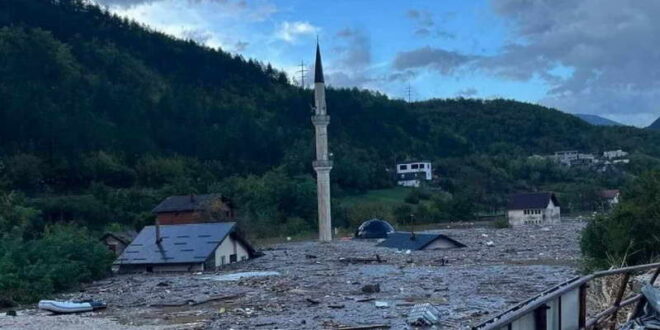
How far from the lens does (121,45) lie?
357 feet

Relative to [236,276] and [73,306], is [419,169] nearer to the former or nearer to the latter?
[236,276]

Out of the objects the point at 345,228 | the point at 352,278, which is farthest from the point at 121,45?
the point at 352,278

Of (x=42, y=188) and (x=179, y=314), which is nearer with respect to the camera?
(x=179, y=314)

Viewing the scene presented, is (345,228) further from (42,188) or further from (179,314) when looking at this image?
(179,314)

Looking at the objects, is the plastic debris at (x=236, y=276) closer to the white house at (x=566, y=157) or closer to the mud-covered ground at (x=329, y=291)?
the mud-covered ground at (x=329, y=291)

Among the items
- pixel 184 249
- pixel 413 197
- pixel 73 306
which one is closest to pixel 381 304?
pixel 73 306

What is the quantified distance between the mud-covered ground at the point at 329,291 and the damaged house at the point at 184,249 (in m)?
1.09

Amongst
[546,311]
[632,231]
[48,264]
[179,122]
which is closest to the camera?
[546,311]

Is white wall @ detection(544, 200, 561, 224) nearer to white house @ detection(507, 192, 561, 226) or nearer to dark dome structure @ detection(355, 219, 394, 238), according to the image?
white house @ detection(507, 192, 561, 226)

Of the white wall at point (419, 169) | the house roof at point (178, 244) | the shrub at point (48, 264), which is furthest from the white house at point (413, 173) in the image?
the shrub at point (48, 264)

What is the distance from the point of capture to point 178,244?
3341 cm

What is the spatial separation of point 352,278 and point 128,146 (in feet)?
176

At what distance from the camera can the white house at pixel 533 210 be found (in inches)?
2373

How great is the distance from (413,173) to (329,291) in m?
68.3
